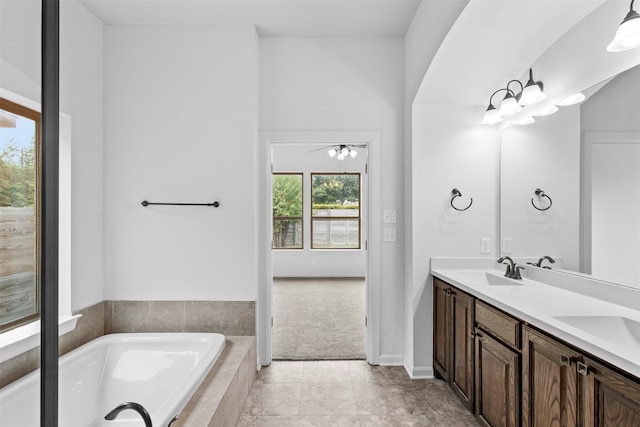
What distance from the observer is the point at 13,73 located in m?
0.43

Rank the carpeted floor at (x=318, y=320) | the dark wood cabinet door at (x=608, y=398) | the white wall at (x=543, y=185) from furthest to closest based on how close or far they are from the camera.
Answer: the carpeted floor at (x=318, y=320) < the white wall at (x=543, y=185) < the dark wood cabinet door at (x=608, y=398)

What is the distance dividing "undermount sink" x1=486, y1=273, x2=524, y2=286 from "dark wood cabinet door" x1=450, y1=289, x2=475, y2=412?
32cm

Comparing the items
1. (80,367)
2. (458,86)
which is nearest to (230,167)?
(80,367)

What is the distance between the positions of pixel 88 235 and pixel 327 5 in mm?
2438

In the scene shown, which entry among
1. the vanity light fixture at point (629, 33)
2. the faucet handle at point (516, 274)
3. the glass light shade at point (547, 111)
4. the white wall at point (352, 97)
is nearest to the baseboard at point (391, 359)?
the white wall at point (352, 97)

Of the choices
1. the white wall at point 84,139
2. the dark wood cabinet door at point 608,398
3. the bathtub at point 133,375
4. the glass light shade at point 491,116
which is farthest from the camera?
the glass light shade at point 491,116

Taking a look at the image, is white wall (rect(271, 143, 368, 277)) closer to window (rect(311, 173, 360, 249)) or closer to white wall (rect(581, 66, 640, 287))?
window (rect(311, 173, 360, 249))

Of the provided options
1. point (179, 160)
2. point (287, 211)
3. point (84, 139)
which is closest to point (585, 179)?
point (179, 160)

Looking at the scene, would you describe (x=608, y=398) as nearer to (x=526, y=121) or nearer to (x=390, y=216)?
(x=526, y=121)

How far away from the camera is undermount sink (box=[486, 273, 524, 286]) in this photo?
2340 mm

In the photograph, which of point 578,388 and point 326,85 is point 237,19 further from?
point 578,388

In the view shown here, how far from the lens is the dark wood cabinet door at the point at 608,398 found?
107cm

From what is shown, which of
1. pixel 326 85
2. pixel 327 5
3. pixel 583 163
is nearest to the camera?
pixel 583 163

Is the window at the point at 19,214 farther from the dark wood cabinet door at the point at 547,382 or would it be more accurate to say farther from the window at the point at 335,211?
the window at the point at 335,211
